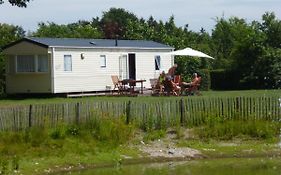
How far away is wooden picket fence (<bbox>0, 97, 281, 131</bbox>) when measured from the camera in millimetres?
24859

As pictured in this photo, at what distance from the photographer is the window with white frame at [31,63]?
138ft

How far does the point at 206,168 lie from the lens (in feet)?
71.3

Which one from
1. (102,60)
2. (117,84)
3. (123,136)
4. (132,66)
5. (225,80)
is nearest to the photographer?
(123,136)

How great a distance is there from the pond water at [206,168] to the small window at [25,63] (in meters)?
20.8

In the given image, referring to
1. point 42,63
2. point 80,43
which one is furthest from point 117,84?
point 42,63

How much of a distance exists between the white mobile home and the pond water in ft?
63.0

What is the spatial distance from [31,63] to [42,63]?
89 centimetres

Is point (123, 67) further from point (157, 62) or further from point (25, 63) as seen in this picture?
point (25, 63)

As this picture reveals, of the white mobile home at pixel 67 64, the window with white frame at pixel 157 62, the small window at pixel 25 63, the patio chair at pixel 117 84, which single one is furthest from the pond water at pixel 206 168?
the window with white frame at pixel 157 62

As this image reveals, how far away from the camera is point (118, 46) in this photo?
45656 millimetres

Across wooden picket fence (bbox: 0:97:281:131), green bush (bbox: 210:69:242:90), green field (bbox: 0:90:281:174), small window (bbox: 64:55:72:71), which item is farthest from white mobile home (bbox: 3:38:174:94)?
green field (bbox: 0:90:281:174)

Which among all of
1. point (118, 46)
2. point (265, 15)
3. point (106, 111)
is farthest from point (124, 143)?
point (265, 15)

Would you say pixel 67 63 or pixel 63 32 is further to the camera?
pixel 63 32

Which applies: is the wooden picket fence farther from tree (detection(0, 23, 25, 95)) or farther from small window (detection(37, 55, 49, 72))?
tree (detection(0, 23, 25, 95))
